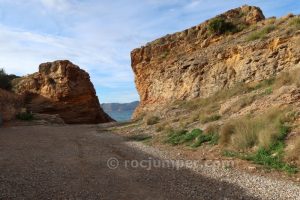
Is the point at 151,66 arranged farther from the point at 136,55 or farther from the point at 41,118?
the point at 41,118

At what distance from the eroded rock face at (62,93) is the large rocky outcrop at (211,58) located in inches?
275

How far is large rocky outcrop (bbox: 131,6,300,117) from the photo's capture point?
74.4 feet

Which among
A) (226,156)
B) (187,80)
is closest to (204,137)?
(226,156)

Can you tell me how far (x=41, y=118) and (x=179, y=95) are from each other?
1244 cm

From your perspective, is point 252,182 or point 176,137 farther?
point 176,137

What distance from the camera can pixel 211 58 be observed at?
2755 centimetres

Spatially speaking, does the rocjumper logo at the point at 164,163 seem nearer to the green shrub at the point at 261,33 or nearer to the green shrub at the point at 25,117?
the green shrub at the point at 261,33

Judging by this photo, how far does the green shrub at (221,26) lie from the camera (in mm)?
30453

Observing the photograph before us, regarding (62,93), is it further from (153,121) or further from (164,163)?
(164,163)

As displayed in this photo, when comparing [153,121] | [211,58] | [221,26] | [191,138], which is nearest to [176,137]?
[191,138]

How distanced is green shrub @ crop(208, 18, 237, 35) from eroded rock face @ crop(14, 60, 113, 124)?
1681 centimetres

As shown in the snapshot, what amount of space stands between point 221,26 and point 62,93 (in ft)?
61.0

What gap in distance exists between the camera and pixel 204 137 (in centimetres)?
1474

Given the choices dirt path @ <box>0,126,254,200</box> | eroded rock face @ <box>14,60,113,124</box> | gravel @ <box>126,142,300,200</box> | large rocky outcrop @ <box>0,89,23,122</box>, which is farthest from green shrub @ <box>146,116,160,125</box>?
eroded rock face @ <box>14,60,113,124</box>
